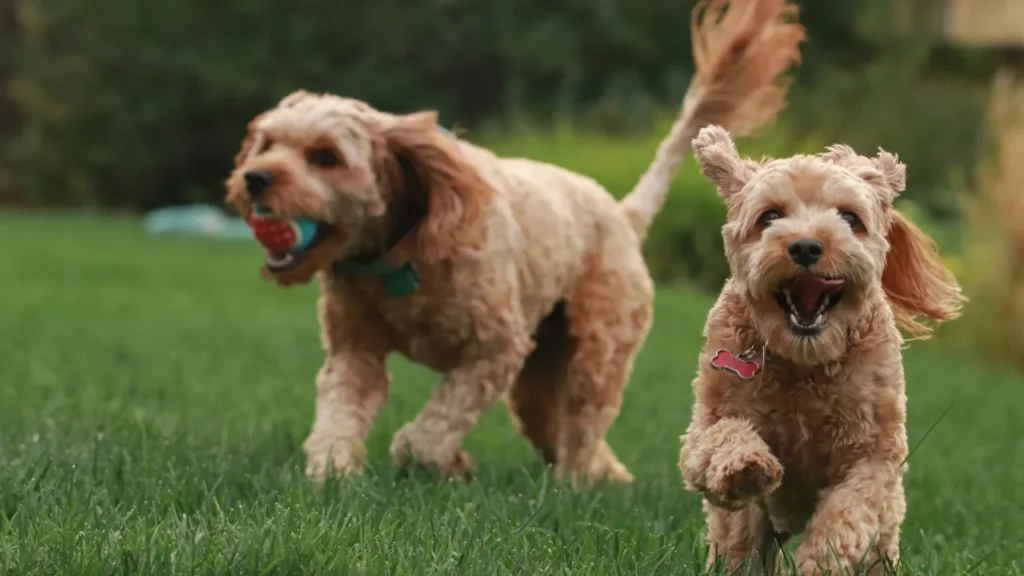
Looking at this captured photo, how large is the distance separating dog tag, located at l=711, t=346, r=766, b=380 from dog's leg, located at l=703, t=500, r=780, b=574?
401 mm

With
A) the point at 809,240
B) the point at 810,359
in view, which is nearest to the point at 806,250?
the point at 809,240

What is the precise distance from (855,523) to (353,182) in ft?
7.79

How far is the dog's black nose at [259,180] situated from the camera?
5.12m

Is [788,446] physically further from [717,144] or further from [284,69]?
[284,69]

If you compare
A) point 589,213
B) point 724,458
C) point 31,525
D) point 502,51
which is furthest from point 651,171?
point 502,51

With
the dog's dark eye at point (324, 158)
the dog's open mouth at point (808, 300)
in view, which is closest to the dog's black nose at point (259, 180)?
the dog's dark eye at point (324, 158)

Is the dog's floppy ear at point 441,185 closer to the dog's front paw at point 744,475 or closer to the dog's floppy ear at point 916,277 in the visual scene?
the dog's floppy ear at point 916,277

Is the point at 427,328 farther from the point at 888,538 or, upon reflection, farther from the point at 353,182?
the point at 888,538

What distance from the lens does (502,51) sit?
25656 millimetres

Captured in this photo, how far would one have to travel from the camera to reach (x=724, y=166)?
12.8 ft

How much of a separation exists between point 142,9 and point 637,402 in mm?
18215

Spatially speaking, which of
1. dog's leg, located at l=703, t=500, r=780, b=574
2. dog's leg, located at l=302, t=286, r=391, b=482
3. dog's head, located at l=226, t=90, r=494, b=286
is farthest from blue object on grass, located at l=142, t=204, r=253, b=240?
dog's leg, located at l=703, t=500, r=780, b=574

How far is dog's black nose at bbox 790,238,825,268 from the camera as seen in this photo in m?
3.41

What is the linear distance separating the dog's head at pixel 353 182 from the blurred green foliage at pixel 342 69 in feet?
58.3
